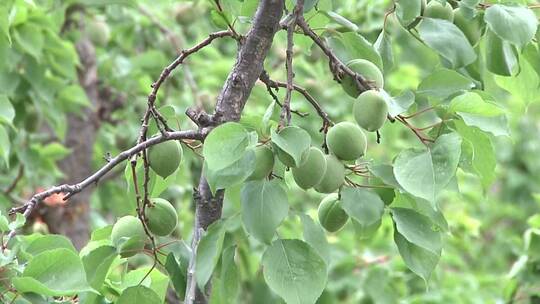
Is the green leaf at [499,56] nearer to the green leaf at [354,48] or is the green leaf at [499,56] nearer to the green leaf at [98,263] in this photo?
the green leaf at [354,48]

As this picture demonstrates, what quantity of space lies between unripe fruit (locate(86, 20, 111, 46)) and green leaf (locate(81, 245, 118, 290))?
156 centimetres

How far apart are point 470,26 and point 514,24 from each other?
0.11m

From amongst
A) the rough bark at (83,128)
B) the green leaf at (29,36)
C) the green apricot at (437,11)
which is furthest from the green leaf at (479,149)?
the rough bark at (83,128)

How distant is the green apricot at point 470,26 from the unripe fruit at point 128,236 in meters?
0.44

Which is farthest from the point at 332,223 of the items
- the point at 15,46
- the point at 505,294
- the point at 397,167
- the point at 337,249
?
the point at 337,249

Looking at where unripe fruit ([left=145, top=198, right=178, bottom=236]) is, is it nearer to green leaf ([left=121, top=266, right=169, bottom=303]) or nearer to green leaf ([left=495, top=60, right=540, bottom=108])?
green leaf ([left=121, top=266, right=169, bottom=303])

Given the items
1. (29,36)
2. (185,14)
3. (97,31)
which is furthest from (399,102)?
(185,14)

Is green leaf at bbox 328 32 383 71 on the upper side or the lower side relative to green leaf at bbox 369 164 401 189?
upper

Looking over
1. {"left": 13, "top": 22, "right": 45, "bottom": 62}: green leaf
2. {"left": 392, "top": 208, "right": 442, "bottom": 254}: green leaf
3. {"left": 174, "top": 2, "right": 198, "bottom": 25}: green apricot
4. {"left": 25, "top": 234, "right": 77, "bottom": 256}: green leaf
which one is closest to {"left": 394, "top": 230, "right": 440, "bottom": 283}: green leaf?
{"left": 392, "top": 208, "right": 442, "bottom": 254}: green leaf


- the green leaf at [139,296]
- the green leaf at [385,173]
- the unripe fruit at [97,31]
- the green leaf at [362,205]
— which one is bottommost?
the unripe fruit at [97,31]

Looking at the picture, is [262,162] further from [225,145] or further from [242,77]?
[242,77]

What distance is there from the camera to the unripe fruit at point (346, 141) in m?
1.02

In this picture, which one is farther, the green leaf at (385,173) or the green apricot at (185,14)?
the green apricot at (185,14)

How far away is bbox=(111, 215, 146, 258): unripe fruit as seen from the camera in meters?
1.04
